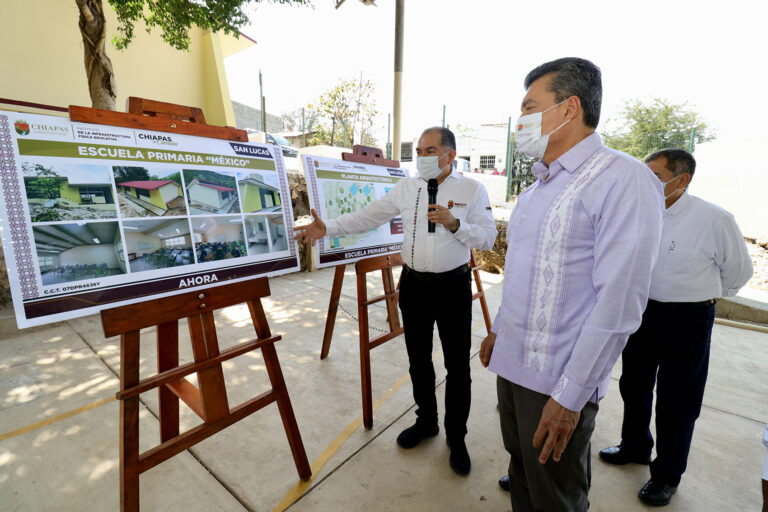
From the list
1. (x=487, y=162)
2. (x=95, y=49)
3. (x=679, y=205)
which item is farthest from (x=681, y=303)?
(x=487, y=162)

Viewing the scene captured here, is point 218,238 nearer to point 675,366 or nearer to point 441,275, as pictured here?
point 441,275

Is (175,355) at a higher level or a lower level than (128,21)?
lower

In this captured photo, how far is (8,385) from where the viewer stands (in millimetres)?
2852

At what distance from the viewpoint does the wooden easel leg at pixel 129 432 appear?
1343 mm

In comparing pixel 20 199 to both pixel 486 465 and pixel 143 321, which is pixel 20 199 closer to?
pixel 143 321

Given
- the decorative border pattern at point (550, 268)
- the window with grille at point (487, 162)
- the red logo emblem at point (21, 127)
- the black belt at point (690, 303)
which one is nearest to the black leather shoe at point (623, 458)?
the black belt at point (690, 303)

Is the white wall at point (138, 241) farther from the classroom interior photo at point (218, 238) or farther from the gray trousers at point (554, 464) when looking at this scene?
the gray trousers at point (554, 464)

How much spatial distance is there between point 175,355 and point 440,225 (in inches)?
66.7

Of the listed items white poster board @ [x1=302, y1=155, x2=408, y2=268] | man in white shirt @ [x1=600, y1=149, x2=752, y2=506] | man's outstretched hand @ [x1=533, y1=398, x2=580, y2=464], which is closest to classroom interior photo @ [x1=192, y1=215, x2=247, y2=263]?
white poster board @ [x1=302, y1=155, x2=408, y2=268]

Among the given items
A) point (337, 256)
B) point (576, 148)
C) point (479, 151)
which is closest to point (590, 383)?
point (576, 148)

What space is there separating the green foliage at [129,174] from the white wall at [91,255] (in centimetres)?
29

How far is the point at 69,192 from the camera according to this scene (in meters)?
1.38

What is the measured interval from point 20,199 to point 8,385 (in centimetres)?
269

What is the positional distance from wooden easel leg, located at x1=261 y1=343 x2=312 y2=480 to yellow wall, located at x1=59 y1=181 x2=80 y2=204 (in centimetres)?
101
